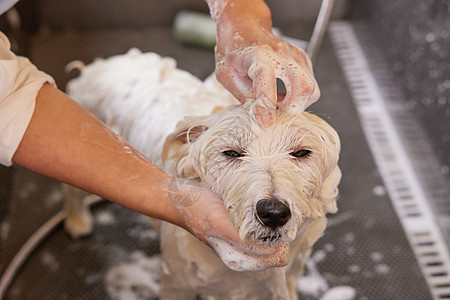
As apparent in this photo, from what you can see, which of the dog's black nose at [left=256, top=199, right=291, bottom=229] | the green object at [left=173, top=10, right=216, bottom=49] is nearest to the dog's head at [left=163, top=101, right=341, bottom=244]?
the dog's black nose at [left=256, top=199, right=291, bottom=229]

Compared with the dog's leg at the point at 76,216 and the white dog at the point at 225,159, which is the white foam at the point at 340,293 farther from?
the dog's leg at the point at 76,216

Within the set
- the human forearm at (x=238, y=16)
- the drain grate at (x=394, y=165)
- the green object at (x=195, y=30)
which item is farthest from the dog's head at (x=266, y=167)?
the green object at (x=195, y=30)

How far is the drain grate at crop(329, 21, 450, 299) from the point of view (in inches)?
60.9

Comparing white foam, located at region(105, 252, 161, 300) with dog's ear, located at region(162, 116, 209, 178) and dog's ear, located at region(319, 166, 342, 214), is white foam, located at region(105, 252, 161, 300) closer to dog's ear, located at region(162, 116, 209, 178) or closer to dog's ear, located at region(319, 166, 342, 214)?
dog's ear, located at region(162, 116, 209, 178)

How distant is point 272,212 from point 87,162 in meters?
0.35

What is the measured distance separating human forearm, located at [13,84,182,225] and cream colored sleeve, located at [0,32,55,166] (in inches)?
0.5

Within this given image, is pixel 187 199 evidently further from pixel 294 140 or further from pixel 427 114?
pixel 427 114

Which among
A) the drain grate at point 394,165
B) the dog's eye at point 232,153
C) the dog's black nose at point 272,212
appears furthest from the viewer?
the drain grate at point 394,165

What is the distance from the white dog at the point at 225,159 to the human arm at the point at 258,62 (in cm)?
3

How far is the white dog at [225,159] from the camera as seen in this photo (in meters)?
0.70

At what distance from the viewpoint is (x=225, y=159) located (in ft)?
2.51

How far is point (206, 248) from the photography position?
37.4 inches

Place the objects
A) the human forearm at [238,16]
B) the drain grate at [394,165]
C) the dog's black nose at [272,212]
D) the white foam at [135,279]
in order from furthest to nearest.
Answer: the drain grate at [394,165] → the white foam at [135,279] → the human forearm at [238,16] → the dog's black nose at [272,212]

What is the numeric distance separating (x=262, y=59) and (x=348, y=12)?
1.77m
